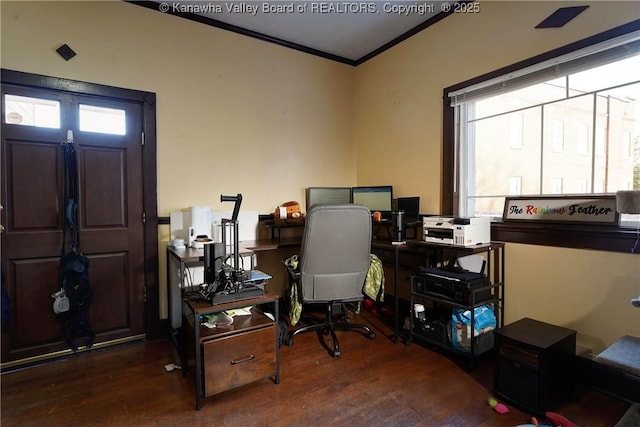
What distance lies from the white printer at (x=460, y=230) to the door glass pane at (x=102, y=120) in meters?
2.60

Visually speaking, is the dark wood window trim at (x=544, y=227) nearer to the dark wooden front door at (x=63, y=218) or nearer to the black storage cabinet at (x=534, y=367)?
the black storage cabinet at (x=534, y=367)

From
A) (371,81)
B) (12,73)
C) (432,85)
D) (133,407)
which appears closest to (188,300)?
(133,407)

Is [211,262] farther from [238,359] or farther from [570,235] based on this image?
[570,235]

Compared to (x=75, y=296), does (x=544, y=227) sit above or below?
above

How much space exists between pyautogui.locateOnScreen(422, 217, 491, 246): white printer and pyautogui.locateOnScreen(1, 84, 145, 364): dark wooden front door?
7.85ft

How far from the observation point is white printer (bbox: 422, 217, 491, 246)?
238 cm

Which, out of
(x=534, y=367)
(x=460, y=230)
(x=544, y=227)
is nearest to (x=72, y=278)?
(x=460, y=230)

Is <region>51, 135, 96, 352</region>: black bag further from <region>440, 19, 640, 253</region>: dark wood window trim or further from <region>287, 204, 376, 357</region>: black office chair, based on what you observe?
<region>440, 19, 640, 253</region>: dark wood window trim

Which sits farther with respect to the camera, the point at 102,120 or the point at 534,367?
the point at 102,120

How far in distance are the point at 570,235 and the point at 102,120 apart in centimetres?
350

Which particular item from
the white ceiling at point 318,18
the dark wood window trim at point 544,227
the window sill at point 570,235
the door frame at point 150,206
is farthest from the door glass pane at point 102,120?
the window sill at point 570,235

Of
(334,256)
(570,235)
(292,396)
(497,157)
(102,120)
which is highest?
(102,120)

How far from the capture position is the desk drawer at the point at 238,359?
1.83m

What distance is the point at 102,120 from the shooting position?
2596 millimetres
